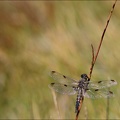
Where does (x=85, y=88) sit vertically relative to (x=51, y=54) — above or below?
below

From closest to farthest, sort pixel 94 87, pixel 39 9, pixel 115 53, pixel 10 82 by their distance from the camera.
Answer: pixel 94 87 < pixel 115 53 < pixel 10 82 < pixel 39 9

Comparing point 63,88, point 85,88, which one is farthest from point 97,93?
point 63,88

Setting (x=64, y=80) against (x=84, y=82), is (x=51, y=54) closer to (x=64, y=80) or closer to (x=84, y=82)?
(x=64, y=80)

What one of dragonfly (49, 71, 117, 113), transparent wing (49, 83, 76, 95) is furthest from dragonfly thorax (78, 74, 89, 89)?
transparent wing (49, 83, 76, 95)

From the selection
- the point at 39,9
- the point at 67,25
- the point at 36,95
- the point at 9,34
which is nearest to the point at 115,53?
the point at 36,95

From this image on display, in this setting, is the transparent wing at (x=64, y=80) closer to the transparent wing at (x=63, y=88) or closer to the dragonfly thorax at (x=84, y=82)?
the transparent wing at (x=63, y=88)

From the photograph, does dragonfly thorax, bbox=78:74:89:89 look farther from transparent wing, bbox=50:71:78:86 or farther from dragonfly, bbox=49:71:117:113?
transparent wing, bbox=50:71:78:86

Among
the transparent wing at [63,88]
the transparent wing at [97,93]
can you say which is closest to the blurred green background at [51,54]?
the transparent wing at [63,88]

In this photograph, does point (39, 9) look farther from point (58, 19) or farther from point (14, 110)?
point (14, 110)
